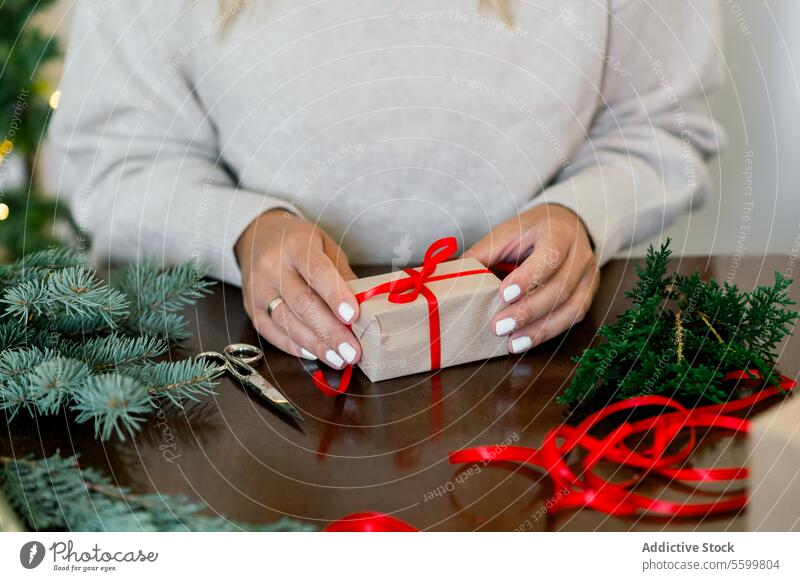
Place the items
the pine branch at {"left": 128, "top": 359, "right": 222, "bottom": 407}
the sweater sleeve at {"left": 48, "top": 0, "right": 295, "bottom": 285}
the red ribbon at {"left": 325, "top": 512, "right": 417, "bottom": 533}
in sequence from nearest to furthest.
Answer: the red ribbon at {"left": 325, "top": 512, "right": 417, "bottom": 533} → the pine branch at {"left": 128, "top": 359, "right": 222, "bottom": 407} → the sweater sleeve at {"left": 48, "top": 0, "right": 295, "bottom": 285}

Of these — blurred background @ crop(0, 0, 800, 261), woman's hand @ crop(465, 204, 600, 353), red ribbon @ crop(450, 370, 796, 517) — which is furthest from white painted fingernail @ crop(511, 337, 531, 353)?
blurred background @ crop(0, 0, 800, 261)

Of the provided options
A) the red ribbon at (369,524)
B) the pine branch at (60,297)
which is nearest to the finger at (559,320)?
the red ribbon at (369,524)

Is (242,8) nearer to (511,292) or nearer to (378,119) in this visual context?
(378,119)

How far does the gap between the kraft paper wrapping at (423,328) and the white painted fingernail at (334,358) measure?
2 centimetres

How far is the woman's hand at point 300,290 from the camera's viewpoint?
546 millimetres

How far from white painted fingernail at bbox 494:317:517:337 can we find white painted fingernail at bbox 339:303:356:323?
0.11 meters

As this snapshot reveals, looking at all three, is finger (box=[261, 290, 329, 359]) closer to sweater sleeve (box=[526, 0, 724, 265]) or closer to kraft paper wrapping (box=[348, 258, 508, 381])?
kraft paper wrapping (box=[348, 258, 508, 381])

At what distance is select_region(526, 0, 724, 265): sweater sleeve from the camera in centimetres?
77

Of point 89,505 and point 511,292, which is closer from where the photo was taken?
point 89,505

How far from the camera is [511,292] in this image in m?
0.56

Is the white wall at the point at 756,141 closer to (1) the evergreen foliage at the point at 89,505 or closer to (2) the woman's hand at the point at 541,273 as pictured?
(2) the woman's hand at the point at 541,273

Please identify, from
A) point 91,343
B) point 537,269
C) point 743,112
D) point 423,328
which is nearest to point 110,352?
point 91,343

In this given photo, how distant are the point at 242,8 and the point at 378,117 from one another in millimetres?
180
